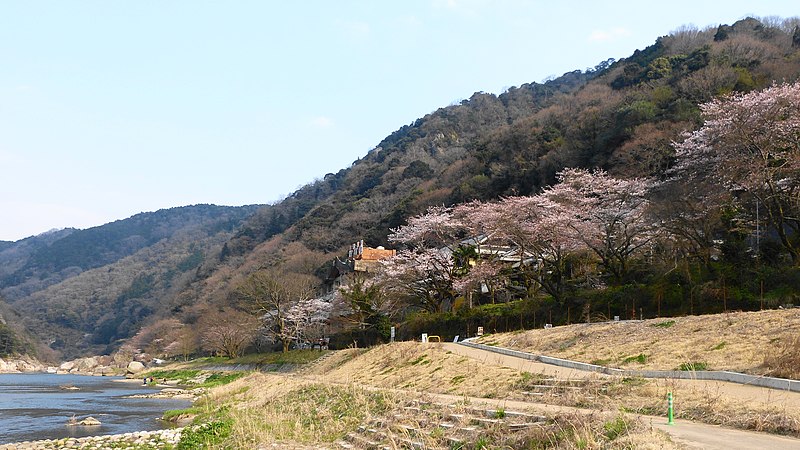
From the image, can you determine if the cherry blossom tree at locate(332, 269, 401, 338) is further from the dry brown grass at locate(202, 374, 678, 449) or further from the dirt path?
the dirt path

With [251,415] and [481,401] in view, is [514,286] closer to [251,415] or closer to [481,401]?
[251,415]

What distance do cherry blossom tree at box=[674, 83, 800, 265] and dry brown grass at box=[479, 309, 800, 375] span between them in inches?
252

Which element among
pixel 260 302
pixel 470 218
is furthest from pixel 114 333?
pixel 470 218

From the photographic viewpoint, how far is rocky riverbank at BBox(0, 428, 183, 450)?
18.9 meters

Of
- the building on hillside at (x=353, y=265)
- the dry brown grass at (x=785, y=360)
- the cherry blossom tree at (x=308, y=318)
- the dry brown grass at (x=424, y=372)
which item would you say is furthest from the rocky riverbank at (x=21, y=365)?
the dry brown grass at (x=785, y=360)

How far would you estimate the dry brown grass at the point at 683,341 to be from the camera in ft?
46.3

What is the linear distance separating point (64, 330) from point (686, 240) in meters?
142

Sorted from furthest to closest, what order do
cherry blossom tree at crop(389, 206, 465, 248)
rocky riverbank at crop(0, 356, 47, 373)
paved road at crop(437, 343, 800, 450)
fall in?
rocky riverbank at crop(0, 356, 47, 373)
cherry blossom tree at crop(389, 206, 465, 248)
paved road at crop(437, 343, 800, 450)

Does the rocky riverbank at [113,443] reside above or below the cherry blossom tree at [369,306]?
below

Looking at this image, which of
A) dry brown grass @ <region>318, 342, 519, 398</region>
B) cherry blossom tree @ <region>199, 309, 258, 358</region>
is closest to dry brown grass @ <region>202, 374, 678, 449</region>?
dry brown grass @ <region>318, 342, 519, 398</region>

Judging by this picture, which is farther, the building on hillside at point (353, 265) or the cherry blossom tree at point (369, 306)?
the building on hillside at point (353, 265)

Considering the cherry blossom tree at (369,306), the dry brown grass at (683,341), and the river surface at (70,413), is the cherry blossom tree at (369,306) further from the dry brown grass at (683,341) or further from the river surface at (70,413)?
the dry brown grass at (683,341)

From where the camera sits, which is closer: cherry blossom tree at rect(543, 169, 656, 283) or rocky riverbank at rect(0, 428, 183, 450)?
rocky riverbank at rect(0, 428, 183, 450)

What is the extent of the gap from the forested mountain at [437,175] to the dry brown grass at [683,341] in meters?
5.04
